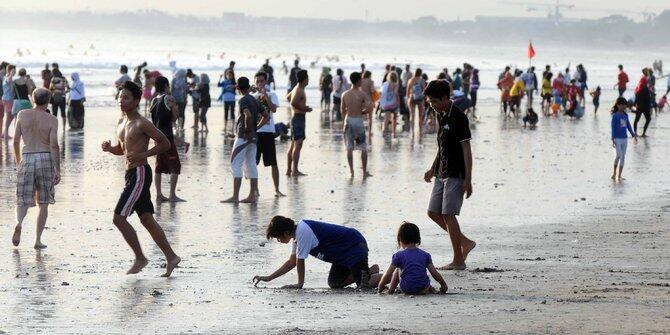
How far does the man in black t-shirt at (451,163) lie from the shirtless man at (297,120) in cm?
647

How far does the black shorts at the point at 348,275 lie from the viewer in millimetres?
10016

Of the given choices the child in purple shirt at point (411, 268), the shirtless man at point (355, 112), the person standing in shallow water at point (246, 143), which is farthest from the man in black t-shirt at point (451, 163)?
the shirtless man at point (355, 112)

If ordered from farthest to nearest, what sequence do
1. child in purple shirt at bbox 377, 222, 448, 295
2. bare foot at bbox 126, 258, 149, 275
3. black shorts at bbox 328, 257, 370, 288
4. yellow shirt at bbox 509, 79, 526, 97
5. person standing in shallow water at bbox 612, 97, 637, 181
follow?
yellow shirt at bbox 509, 79, 526, 97
person standing in shallow water at bbox 612, 97, 637, 181
bare foot at bbox 126, 258, 149, 275
black shorts at bbox 328, 257, 370, 288
child in purple shirt at bbox 377, 222, 448, 295

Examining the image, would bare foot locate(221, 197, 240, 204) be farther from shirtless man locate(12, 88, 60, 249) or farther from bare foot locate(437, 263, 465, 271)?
→ bare foot locate(437, 263, 465, 271)

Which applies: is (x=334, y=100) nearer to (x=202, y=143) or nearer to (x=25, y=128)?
(x=202, y=143)

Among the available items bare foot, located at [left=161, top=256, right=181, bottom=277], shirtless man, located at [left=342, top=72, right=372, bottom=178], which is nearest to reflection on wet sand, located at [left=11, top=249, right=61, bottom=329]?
bare foot, located at [left=161, top=256, right=181, bottom=277]

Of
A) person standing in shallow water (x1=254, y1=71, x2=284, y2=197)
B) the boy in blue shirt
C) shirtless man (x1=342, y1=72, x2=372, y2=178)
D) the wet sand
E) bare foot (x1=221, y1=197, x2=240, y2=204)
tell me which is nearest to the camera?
the wet sand

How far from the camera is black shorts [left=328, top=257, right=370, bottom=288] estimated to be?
10.0m

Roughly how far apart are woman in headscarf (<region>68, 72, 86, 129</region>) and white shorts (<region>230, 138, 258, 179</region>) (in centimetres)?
1248

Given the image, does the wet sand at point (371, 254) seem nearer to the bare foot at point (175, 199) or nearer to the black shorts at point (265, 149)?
the bare foot at point (175, 199)

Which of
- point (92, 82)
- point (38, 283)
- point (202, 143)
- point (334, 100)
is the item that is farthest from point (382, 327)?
point (92, 82)

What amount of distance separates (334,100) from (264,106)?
16.0 metres

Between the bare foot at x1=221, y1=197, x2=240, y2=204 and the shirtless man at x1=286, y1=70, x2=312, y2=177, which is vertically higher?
the shirtless man at x1=286, y1=70, x2=312, y2=177

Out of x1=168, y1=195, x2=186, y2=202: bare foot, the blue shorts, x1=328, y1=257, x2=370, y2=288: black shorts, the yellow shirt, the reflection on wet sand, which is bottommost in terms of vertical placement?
x1=168, y1=195, x2=186, y2=202: bare foot
